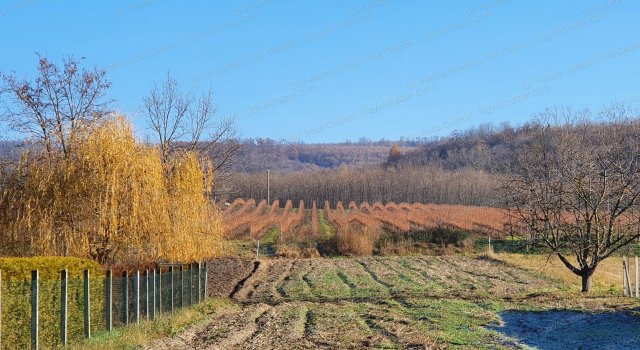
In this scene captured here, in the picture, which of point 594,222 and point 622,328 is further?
point 594,222

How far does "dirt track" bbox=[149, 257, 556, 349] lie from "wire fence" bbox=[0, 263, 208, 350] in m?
1.47

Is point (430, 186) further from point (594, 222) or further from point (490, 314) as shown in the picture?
point (490, 314)

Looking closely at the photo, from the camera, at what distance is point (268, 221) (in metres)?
59.8

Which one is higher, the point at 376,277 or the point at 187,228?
the point at 187,228

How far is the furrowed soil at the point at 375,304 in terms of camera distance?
14227mm

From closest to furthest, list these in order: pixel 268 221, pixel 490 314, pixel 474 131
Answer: pixel 490 314 → pixel 268 221 → pixel 474 131

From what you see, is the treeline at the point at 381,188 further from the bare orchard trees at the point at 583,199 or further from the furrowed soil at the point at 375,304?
the bare orchard trees at the point at 583,199

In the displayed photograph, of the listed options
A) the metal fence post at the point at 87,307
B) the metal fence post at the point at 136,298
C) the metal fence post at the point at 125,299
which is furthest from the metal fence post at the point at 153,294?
the metal fence post at the point at 87,307

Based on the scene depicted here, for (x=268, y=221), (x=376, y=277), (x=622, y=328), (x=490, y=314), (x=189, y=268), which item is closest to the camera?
(x=622, y=328)

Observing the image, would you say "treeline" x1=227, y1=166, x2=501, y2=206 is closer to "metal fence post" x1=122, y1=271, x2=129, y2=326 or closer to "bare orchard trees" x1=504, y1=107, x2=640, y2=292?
"bare orchard trees" x1=504, y1=107, x2=640, y2=292

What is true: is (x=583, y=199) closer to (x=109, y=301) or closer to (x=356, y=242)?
(x=109, y=301)

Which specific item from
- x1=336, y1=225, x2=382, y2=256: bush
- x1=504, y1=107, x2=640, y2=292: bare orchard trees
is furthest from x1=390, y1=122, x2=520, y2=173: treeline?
x1=504, y1=107, x2=640, y2=292: bare orchard trees

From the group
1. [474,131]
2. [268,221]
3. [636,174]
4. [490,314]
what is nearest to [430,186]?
[268,221]

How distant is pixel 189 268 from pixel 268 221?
38.6 metres
